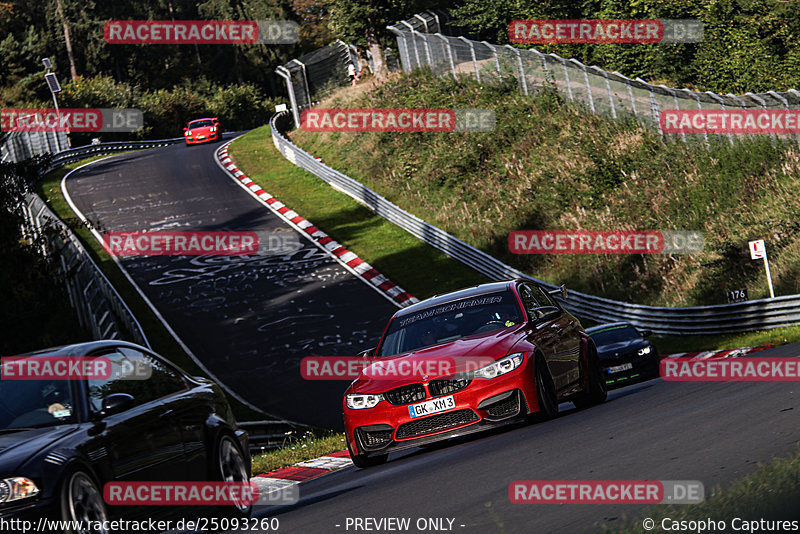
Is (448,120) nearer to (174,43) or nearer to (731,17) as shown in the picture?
(731,17)

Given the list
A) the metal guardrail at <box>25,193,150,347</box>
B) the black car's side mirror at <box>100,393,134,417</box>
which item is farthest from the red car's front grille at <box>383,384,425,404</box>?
the metal guardrail at <box>25,193,150,347</box>

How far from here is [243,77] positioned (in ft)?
331

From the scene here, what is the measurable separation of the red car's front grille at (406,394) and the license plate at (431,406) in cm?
7

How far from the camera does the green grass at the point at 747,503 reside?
4.71m

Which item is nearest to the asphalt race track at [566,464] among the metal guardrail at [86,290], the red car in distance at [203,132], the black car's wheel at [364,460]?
the black car's wheel at [364,460]

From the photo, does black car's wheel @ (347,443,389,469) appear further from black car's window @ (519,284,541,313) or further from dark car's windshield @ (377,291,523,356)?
black car's window @ (519,284,541,313)

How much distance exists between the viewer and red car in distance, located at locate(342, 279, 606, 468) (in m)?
10.5

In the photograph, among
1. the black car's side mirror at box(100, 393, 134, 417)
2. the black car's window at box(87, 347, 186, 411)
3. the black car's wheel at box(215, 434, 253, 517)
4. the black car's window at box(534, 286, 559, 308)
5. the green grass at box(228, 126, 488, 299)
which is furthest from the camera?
the green grass at box(228, 126, 488, 299)

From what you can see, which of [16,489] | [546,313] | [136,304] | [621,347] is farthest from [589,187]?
[16,489]

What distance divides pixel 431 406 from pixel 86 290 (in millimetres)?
13177

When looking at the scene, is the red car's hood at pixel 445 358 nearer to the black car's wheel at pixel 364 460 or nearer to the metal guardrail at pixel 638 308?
the black car's wheel at pixel 364 460

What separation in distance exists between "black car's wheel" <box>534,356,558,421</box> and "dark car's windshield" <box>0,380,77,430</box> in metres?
5.09

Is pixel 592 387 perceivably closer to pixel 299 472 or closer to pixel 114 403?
pixel 299 472

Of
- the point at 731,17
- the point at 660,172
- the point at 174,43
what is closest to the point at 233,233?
the point at 660,172
